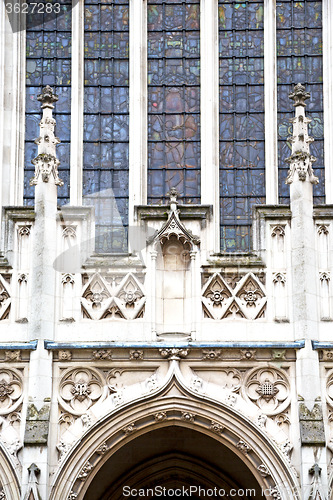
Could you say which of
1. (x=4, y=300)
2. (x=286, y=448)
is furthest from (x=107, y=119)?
(x=286, y=448)

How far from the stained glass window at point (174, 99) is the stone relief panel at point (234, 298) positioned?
2856 mm

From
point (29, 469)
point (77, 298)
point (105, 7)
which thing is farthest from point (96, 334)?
point (105, 7)

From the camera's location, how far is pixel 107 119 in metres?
19.1

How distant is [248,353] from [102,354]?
6.28 ft

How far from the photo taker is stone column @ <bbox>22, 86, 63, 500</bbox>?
15000 millimetres

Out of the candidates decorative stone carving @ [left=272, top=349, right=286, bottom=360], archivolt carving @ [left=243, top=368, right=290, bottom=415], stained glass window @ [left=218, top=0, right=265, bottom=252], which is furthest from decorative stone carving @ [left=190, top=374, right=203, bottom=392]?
stained glass window @ [left=218, top=0, right=265, bottom=252]

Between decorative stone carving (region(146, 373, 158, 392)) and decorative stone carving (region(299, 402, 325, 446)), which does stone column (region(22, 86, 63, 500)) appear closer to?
decorative stone carving (region(146, 373, 158, 392))

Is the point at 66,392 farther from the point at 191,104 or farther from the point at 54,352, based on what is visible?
the point at 191,104

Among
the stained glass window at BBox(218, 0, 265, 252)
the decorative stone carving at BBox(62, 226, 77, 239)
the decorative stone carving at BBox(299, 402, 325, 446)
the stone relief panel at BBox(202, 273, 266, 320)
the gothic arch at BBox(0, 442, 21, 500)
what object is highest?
the stained glass window at BBox(218, 0, 265, 252)

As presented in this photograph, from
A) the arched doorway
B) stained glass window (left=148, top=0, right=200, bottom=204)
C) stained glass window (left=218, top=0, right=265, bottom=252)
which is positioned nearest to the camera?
the arched doorway

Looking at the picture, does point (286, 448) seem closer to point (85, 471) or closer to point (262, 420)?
point (262, 420)

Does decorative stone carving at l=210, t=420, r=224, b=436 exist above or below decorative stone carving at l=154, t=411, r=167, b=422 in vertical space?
below

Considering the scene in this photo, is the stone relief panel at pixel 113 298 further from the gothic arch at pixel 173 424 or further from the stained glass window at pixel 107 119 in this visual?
the stained glass window at pixel 107 119

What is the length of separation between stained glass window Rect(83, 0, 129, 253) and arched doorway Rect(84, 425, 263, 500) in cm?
312
